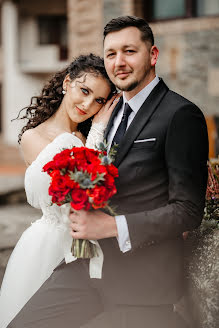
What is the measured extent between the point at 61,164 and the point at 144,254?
0.62 metres

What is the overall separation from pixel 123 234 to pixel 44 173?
109 cm

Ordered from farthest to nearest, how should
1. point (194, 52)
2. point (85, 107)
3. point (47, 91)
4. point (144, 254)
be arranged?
1. point (194, 52)
2. point (47, 91)
3. point (85, 107)
4. point (144, 254)

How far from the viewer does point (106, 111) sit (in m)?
3.35

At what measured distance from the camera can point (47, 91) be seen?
3.84m

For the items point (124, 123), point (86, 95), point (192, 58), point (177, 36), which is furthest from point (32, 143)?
point (177, 36)

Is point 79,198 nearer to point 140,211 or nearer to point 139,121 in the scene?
point 140,211

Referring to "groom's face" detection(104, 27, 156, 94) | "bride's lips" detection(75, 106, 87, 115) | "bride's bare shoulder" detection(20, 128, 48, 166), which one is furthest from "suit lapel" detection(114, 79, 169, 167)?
"bride's bare shoulder" detection(20, 128, 48, 166)

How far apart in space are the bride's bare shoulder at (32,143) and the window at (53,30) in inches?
664

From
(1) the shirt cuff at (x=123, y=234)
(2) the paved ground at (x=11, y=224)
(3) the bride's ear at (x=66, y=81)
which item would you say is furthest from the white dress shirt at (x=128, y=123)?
(2) the paved ground at (x=11, y=224)

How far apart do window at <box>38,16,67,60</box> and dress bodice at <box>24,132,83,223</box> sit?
17.0 m

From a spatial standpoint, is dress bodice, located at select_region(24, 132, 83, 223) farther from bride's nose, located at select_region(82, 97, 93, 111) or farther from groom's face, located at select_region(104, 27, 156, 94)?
groom's face, located at select_region(104, 27, 156, 94)

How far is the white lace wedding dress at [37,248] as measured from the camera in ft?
11.4

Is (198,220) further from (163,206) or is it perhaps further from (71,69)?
(71,69)

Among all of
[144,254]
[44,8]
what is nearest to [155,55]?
[144,254]
